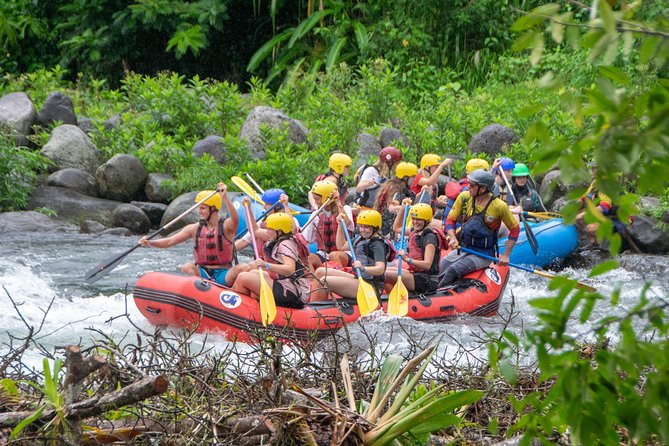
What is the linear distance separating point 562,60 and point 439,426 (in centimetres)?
1398

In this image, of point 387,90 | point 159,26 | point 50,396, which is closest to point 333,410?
point 50,396

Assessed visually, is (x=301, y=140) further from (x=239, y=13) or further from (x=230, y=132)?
(x=239, y=13)

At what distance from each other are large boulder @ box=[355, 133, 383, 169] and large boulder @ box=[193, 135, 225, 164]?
2190 millimetres

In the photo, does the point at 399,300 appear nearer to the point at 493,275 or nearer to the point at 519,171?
the point at 493,275

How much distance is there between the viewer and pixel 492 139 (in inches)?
548

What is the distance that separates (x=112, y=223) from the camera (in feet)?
44.8

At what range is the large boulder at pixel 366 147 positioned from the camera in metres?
14.5

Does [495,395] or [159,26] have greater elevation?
[495,395]

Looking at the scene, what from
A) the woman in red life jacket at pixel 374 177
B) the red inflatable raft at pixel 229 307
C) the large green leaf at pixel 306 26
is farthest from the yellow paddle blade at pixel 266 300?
the large green leaf at pixel 306 26

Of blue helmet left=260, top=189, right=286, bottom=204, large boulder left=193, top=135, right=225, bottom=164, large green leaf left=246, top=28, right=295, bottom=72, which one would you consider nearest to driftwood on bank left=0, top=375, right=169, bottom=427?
blue helmet left=260, top=189, right=286, bottom=204

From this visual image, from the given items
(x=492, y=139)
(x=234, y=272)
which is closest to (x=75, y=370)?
(x=234, y=272)

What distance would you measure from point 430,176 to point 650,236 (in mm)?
2928

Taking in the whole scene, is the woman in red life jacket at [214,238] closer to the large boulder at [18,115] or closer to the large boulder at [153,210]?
the large boulder at [153,210]

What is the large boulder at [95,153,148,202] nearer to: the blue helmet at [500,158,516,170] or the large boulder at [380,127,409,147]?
the large boulder at [380,127,409,147]
